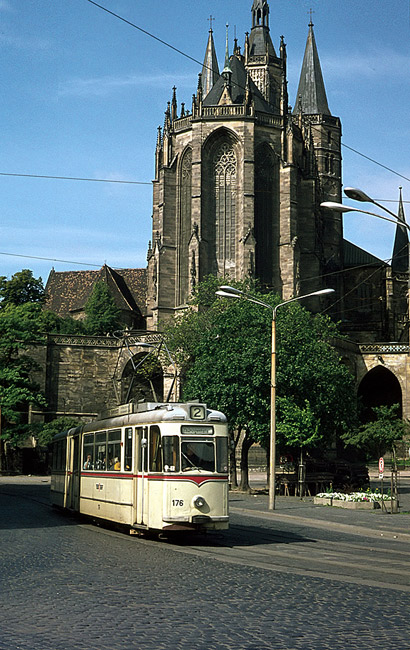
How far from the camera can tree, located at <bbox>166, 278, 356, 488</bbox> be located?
34719 millimetres

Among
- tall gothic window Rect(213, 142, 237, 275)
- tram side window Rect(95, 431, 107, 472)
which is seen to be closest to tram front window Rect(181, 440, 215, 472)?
tram side window Rect(95, 431, 107, 472)

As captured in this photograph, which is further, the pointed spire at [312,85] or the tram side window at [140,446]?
the pointed spire at [312,85]

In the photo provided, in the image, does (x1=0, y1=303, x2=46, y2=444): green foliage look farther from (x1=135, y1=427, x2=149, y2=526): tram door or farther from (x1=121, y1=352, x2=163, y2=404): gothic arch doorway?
(x1=135, y1=427, x2=149, y2=526): tram door

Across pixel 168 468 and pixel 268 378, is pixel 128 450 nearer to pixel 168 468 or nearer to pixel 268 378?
pixel 168 468

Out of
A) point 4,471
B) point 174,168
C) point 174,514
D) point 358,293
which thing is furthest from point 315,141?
point 174,514

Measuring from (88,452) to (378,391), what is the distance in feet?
187

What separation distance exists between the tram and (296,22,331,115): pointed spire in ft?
262

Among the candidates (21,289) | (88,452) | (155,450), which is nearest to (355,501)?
(88,452)

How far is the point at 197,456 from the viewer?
16.2 metres

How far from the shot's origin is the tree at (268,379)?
34.7m

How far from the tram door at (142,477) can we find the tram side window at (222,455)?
1365 millimetres

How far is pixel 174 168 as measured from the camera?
69312 millimetres

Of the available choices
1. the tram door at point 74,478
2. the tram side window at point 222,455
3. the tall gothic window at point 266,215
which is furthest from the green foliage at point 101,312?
the tram side window at point 222,455

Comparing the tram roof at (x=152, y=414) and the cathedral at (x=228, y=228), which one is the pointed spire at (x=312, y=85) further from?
the tram roof at (x=152, y=414)
